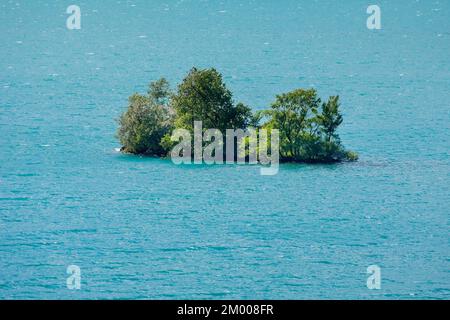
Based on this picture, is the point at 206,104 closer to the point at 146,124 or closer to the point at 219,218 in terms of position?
the point at 146,124

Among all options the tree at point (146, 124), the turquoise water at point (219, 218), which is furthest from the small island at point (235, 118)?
the turquoise water at point (219, 218)

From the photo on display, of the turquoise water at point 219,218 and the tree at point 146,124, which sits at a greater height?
the tree at point 146,124

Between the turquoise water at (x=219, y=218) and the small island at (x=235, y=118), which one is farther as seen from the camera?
the small island at (x=235, y=118)

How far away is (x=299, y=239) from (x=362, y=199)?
12.4 metres

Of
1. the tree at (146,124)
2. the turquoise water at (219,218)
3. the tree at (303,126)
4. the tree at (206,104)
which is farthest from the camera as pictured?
the tree at (146,124)

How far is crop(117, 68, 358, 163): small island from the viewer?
106438 mm

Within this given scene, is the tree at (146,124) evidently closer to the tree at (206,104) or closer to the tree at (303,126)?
the tree at (206,104)

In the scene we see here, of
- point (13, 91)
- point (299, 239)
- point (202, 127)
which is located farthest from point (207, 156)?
point (13, 91)

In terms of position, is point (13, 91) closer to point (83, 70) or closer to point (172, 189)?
point (83, 70)

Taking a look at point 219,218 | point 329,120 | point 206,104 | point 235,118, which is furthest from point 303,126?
point 219,218

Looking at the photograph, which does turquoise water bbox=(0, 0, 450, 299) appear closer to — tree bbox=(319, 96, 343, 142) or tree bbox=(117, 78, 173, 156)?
tree bbox=(117, 78, 173, 156)

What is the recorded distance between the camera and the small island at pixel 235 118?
106m

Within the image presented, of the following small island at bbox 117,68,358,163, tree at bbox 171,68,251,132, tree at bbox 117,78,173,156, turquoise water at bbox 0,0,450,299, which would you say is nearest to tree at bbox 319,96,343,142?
small island at bbox 117,68,358,163

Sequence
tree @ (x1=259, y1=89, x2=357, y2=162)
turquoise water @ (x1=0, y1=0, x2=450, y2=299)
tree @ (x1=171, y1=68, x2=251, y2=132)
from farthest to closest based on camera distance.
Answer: tree @ (x1=171, y1=68, x2=251, y2=132) < tree @ (x1=259, y1=89, x2=357, y2=162) < turquoise water @ (x1=0, y1=0, x2=450, y2=299)
